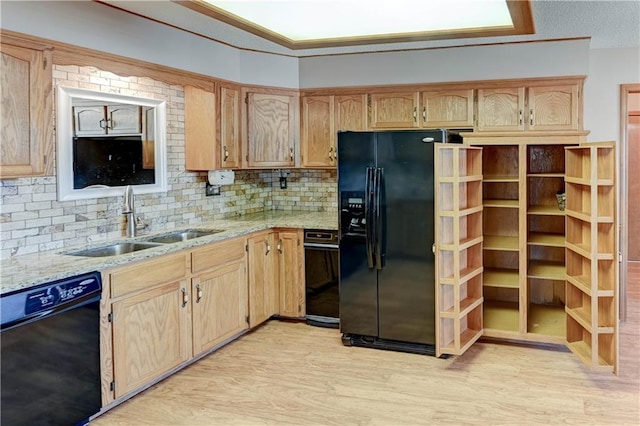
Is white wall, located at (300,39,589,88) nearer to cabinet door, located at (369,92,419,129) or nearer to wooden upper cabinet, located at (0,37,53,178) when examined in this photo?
cabinet door, located at (369,92,419,129)

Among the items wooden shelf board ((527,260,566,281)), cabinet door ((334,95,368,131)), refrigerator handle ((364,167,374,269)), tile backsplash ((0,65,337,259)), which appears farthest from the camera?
cabinet door ((334,95,368,131))

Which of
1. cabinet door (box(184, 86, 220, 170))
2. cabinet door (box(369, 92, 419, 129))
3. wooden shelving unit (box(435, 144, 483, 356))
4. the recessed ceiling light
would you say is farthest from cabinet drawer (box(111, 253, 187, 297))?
cabinet door (box(369, 92, 419, 129))

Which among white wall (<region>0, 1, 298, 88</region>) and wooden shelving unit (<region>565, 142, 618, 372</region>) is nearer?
white wall (<region>0, 1, 298, 88</region>)

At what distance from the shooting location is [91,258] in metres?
3.12

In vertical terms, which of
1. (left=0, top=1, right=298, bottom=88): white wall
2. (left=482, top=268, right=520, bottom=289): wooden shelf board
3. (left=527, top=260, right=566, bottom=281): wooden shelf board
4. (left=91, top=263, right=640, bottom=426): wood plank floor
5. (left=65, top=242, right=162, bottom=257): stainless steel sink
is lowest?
A: (left=91, top=263, right=640, bottom=426): wood plank floor

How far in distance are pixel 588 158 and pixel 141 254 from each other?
280 cm

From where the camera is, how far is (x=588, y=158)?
11.8 ft

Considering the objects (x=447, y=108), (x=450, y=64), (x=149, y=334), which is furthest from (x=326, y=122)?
(x=149, y=334)

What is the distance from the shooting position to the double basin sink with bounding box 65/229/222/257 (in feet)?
11.5

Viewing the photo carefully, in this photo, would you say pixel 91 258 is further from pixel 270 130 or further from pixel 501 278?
pixel 501 278

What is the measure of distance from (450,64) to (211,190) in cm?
230

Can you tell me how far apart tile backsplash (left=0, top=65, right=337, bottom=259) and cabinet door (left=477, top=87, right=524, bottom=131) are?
151 cm

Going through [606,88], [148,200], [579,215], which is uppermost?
[606,88]

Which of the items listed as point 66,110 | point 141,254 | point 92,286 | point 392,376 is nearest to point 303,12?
point 66,110
